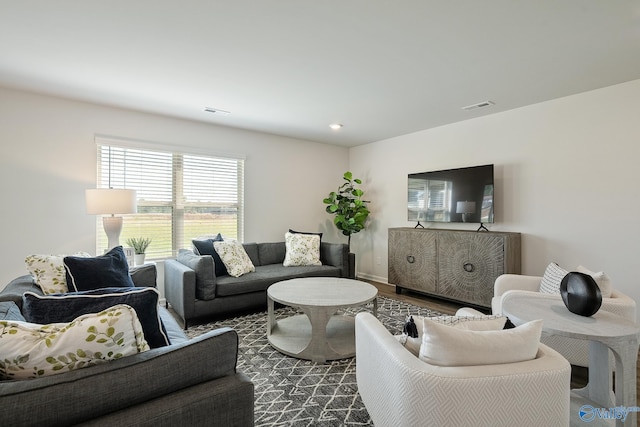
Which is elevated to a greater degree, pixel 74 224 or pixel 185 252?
pixel 74 224

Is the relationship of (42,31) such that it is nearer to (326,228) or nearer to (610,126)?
(326,228)

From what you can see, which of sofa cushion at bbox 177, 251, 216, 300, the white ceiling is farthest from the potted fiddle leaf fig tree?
sofa cushion at bbox 177, 251, 216, 300

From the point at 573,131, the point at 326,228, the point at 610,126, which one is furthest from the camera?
the point at 326,228

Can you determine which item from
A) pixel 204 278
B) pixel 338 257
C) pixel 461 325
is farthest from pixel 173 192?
pixel 461 325

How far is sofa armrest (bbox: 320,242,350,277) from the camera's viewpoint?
13.9ft

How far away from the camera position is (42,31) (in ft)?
6.86

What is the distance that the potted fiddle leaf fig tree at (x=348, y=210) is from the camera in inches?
203

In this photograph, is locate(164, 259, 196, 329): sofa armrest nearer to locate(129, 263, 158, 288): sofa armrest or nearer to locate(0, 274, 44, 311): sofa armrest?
locate(129, 263, 158, 288): sofa armrest

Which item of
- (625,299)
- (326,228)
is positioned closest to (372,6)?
(625,299)

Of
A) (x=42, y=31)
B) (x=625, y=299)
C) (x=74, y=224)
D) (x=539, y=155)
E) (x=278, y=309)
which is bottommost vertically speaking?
(x=278, y=309)

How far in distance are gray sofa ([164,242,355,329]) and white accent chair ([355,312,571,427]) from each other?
250cm

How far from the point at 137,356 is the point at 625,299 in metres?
2.67

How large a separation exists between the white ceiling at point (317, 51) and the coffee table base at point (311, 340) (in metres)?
2.32

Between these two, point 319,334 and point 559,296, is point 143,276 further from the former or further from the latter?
point 559,296
